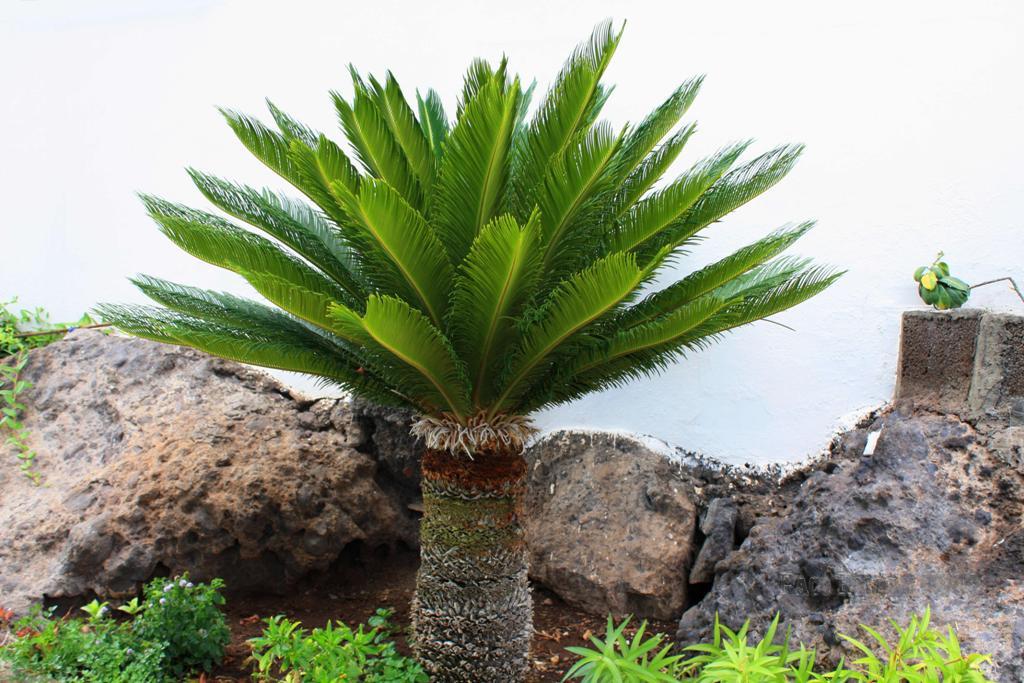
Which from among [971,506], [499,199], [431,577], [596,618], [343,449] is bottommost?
[596,618]

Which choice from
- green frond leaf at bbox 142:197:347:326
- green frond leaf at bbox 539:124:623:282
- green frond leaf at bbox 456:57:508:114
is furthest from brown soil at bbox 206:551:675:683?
green frond leaf at bbox 456:57:508:114

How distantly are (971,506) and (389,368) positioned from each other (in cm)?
267

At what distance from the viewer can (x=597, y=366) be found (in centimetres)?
392

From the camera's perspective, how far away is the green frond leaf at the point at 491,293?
3.04 meters

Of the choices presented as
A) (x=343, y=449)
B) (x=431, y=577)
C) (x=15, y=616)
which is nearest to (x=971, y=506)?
(x=431, y=577)

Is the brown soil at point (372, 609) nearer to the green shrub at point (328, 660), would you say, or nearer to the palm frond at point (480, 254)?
the green shrub at point (328, 660)

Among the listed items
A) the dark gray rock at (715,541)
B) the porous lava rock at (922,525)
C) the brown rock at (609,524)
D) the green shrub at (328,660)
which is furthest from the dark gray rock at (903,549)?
the green shrub at (328,660)

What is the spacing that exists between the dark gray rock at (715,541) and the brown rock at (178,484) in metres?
1.90

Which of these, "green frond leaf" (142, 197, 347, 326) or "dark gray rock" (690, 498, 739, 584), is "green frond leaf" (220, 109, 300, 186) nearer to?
"green frond leaf" (142, 197, 347, 326)

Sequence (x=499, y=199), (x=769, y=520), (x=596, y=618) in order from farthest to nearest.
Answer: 1. (x=596, y=618)
2. (x=769, y=520)
3. (x=499, y=199)

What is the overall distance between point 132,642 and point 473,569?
5.45 feet

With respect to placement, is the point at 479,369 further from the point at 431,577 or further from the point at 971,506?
the point at 971,506

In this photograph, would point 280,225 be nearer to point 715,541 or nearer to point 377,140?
point 377,140

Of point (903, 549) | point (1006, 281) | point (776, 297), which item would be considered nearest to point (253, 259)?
point (776, 297)
